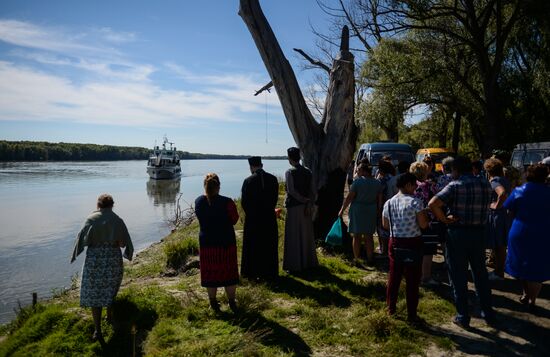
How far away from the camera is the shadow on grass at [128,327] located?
193 inches

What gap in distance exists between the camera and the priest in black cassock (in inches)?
242

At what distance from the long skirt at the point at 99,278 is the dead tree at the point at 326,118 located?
4.36m

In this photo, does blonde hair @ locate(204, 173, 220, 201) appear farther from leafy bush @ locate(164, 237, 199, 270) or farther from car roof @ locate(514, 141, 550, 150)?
car roof @ locate(514, 141, 550, 150)

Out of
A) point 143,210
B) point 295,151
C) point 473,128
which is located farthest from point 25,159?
point 295,151

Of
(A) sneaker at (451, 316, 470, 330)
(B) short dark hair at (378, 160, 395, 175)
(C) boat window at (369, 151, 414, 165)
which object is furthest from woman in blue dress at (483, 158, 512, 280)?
(C) boat window at (369, 151, 414, 165)

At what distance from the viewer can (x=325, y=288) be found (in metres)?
6.04

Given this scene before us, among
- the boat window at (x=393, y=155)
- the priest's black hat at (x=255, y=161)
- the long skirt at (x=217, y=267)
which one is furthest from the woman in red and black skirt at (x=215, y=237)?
the boat window at (x=393, y=155)

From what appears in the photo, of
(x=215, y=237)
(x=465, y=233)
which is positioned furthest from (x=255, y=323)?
(x=465, y=233)

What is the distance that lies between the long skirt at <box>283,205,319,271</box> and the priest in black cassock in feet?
1.30

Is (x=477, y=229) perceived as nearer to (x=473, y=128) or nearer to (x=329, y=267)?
(x=329, y=267)

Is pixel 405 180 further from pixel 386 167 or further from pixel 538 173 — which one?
pixel 386 167

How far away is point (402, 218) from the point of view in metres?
4.61

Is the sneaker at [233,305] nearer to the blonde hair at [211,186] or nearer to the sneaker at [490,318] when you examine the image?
the blonde hair at [211,186]

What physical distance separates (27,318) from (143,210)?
22600 mm
